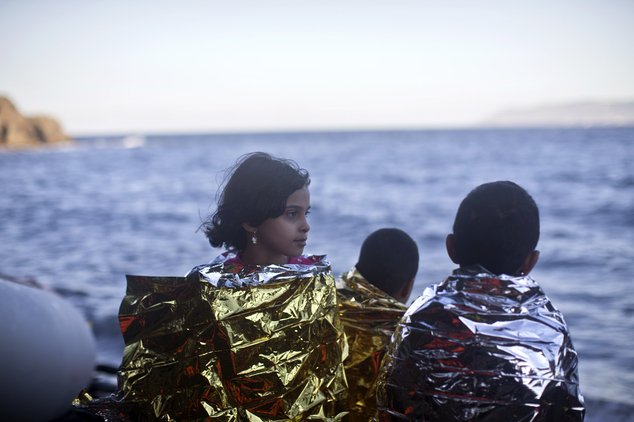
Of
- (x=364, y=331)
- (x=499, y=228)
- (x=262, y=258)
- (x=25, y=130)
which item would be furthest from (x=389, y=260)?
(x=25, y=130)

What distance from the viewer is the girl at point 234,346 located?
1307 mm

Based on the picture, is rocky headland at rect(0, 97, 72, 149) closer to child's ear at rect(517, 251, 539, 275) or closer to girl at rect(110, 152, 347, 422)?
girl at rect(110, 152, 347, 422)

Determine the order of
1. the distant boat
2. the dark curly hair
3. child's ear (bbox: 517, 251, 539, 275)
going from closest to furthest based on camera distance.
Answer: child's ear (bbox: 517, 251, 539, 275)
the dark curly hair
the distant boat

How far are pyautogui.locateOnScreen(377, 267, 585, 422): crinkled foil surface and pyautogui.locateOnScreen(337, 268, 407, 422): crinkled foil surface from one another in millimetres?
413

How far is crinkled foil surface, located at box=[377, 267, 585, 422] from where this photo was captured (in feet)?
3.76

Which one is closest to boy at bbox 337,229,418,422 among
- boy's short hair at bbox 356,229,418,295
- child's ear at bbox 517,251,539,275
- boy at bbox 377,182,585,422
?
boy's short hair at bbox 356,229,418,295

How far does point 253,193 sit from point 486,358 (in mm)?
1107

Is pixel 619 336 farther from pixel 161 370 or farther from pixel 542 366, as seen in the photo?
pixel 161 370

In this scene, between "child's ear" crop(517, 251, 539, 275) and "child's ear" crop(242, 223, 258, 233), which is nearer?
"child's ear" crop(517, 251, 539, 275)

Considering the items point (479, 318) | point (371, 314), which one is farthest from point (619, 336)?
point (479, 318)

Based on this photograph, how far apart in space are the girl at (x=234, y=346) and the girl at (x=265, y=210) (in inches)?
19.8

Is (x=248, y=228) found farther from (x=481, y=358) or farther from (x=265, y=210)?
(x=481, y=358)

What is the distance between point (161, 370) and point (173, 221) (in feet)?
33.5

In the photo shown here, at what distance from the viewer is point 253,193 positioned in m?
1.92
